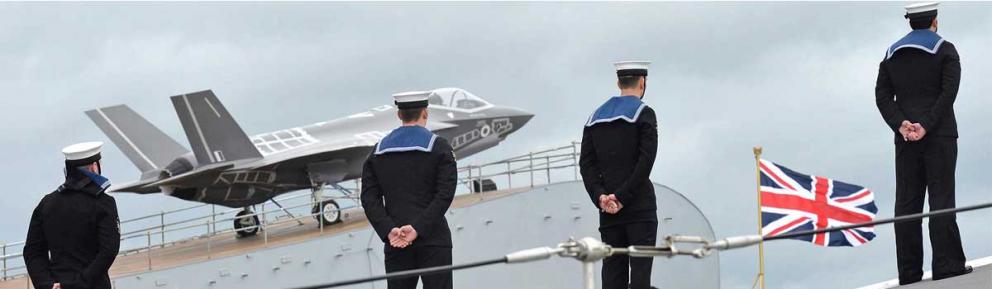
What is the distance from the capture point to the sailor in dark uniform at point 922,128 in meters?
11.9

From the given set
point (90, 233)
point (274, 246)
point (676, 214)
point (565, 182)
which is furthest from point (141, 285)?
point (90, 233)

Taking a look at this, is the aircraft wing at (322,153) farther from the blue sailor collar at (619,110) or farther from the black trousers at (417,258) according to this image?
the blue sailor collar at (619,110)

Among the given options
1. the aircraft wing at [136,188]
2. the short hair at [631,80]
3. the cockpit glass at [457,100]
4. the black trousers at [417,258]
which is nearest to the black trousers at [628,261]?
the short hair at [631,80]

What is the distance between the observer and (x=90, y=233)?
11086mm

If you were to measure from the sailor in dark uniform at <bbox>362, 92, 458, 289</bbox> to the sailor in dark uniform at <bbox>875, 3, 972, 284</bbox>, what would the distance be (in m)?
3.70

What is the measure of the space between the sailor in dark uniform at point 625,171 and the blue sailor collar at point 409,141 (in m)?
1.25

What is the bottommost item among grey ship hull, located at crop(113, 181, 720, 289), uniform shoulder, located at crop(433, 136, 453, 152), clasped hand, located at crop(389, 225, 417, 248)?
grey ship hull, located at crop(113, 181, 720, 289)

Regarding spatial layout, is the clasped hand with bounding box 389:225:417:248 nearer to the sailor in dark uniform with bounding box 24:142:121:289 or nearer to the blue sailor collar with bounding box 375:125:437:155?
the blue sailor collar with bounding box 375:125:437:155

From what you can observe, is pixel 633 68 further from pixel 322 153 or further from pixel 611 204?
pixel 322 153

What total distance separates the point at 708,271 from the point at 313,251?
10.5 m

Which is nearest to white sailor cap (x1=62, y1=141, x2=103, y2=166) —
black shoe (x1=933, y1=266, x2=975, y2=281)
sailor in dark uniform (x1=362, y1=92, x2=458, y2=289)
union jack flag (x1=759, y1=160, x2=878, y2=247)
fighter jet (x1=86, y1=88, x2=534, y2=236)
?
sailor in dark uniform (x1=362, y1=92, x2=458, y2=289)

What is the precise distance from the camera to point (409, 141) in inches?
440

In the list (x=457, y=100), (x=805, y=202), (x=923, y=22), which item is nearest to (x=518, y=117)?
(x=457, y=100)

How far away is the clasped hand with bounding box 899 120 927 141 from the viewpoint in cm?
1193
